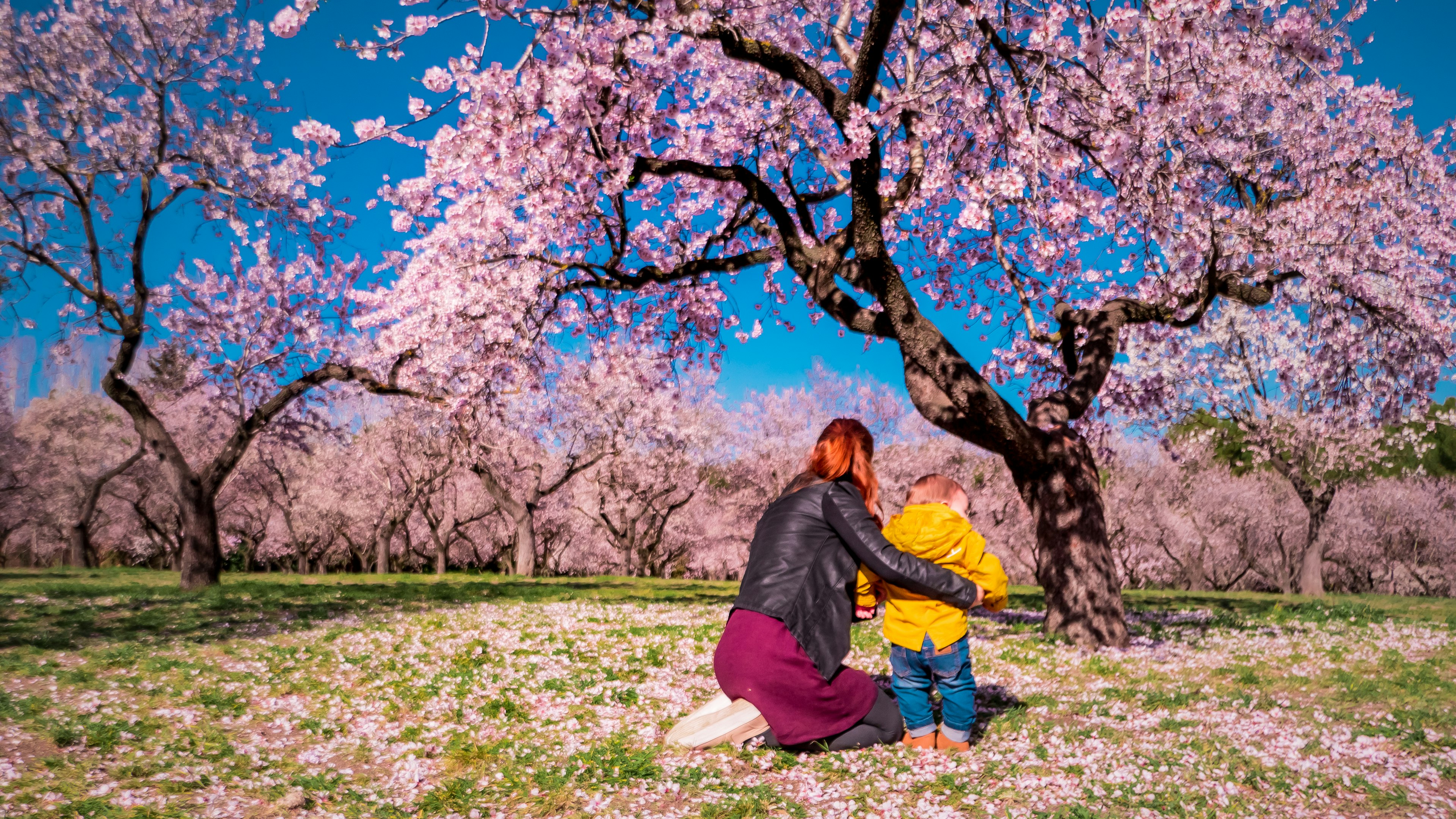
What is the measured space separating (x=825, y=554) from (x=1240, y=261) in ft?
39.3

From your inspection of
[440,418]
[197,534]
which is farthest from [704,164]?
[440,418]

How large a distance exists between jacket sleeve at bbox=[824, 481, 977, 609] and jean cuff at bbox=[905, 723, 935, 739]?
3.74 feet

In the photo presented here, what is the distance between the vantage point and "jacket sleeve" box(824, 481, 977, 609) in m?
5.16

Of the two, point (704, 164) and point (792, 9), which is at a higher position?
point (792, 9)

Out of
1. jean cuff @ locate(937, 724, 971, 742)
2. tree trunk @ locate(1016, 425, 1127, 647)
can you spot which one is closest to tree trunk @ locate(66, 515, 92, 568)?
tree trunk @ locate(1016, 425, 1127, 647)

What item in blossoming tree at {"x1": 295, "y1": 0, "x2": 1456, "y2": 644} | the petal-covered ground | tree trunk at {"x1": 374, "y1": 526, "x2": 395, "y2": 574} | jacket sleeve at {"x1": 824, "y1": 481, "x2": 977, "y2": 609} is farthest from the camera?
tree trunk at {"x1": 374, "y1": 526, "x2": 395, "y2": 574}

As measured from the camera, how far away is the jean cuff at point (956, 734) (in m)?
5.70

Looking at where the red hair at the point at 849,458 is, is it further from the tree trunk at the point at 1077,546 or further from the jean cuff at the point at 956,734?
the tree trunk at the point at 1077,546

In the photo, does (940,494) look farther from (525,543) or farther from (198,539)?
(525,543)

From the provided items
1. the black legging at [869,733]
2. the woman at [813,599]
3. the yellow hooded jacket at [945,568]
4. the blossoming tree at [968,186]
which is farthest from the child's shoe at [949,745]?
the blossoming tree at [968,186]

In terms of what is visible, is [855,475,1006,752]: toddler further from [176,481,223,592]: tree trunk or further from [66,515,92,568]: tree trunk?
[66,515,92,568]: tree trunk

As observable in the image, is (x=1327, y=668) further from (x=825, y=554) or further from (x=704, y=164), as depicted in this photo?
(x=704, y=164)

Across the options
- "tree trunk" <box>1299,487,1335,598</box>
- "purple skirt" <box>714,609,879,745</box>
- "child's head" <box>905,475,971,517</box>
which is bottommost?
"tree trunk" <box>1299,487,1335,598</box>

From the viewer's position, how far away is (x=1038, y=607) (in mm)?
17453
